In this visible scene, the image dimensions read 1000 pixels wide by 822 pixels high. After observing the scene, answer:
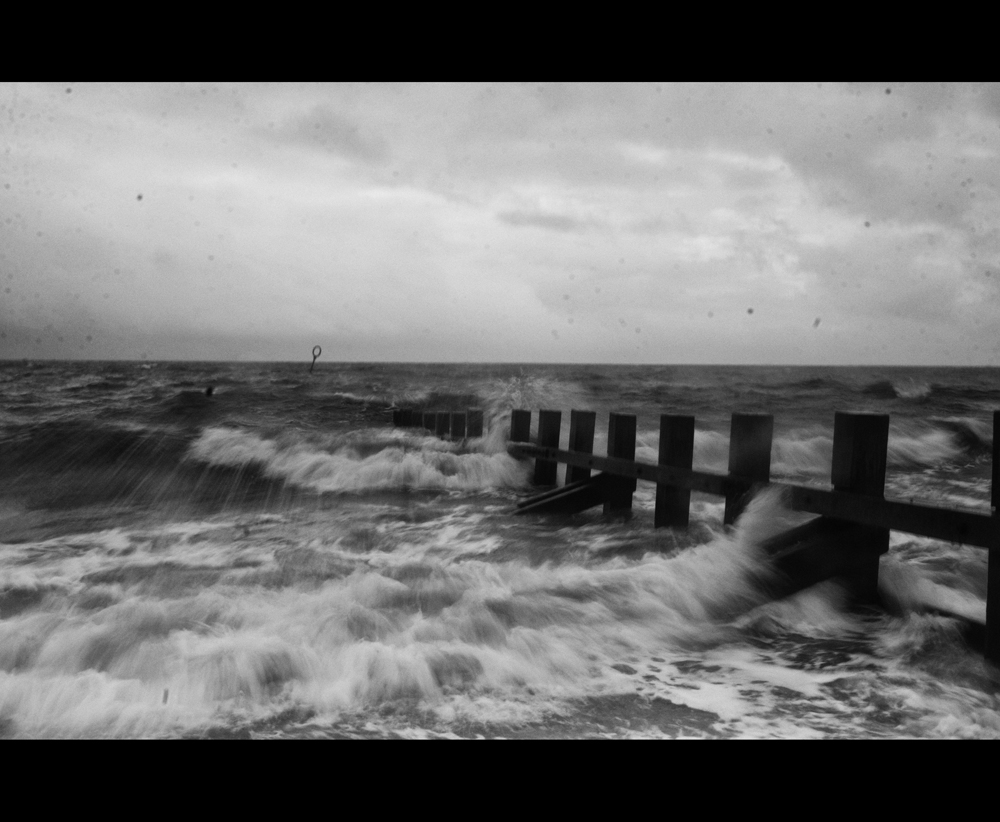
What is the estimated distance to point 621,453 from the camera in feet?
21.0

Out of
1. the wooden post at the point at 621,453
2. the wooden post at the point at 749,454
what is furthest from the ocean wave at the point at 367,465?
the wooden post at the point at 749,454

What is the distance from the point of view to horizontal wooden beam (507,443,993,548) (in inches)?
130

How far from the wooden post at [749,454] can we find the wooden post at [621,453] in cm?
156

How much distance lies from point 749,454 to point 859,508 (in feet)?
3.13

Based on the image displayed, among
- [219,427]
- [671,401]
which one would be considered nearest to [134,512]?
[219,427]

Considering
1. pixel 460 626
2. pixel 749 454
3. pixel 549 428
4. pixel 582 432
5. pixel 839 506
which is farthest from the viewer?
pixel 549 428

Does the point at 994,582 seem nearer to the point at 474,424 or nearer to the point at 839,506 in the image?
the point at 839,506

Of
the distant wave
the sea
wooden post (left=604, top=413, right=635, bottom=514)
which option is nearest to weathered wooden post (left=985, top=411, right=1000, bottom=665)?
the sea

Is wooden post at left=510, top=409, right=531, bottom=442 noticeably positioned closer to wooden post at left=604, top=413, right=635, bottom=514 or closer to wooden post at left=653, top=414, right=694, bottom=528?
wooden post at left=604, top=413, right=635, bottom=514

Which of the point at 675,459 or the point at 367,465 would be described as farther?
the point at 367,465

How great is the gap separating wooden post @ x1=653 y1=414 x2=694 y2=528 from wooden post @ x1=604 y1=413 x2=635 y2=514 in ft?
2.37

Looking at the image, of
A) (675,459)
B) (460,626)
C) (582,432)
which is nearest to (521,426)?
(582,432)

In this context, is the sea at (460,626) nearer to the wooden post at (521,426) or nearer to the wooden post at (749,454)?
the wooden post at (749,454)
